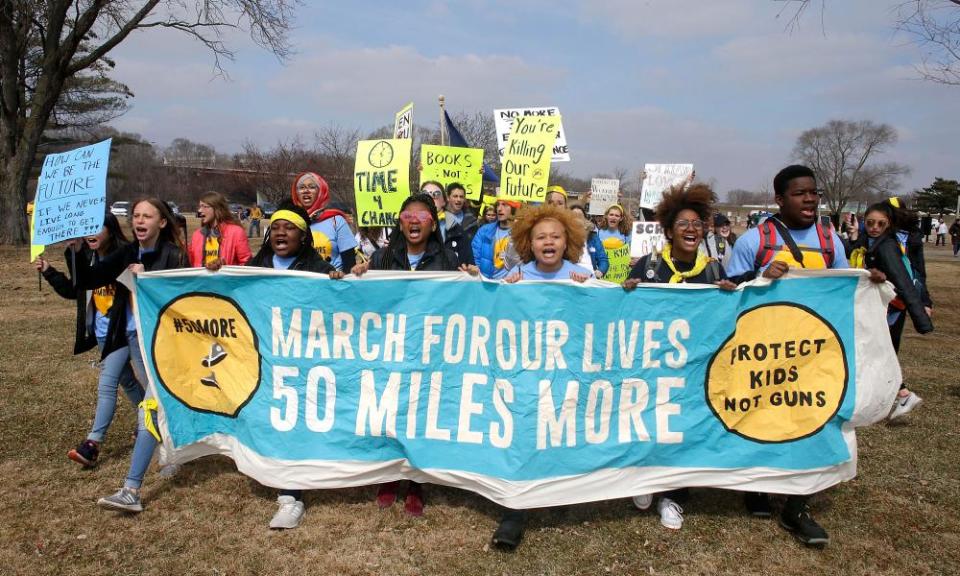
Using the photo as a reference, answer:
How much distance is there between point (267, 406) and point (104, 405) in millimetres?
1318

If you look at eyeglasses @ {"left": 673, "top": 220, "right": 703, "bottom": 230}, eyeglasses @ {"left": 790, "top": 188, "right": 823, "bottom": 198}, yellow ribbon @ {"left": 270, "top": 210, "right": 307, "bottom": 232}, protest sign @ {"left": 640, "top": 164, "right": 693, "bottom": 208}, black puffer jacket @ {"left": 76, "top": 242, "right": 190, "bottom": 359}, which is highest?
protest sign @ {"left": 640, "top": 164, "right": 693, "bottom": 208}

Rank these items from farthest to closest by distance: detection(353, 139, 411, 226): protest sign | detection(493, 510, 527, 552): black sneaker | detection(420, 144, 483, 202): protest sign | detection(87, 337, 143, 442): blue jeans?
1. detection(420, 144, 483, 202): protest sign
2. detection(353, 139, 411, 226): protest sign
3. detection(87, 337, 143, 442): blue jeans
4. detection(493, 510, 527, 552): black sneaker

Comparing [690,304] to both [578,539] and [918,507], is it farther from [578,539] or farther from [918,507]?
[918,507]

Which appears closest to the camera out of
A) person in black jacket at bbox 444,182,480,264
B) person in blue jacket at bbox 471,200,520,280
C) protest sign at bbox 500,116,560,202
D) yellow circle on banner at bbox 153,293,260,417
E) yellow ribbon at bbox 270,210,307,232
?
yellow circle on banner at bbox 153,293,260,417

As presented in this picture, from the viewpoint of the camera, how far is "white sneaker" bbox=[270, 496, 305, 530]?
138 inches

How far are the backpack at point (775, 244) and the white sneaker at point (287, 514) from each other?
3.11 meters

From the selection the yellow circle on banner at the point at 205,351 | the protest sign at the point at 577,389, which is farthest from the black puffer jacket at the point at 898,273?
the yellow circle on banner at the point at 205,351

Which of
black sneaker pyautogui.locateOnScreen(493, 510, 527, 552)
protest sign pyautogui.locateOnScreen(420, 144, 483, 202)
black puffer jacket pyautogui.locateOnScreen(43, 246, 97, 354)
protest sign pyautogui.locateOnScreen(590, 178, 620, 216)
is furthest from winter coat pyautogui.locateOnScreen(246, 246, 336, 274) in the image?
protest sign pyautogui.locateOnScreen(590, 178, 620, 216)

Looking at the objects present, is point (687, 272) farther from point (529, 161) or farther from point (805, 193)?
point (529, 161)

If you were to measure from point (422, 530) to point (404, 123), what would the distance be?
613cm

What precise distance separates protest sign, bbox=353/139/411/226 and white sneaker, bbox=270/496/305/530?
3354 millimetres

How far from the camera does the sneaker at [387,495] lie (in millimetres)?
3814

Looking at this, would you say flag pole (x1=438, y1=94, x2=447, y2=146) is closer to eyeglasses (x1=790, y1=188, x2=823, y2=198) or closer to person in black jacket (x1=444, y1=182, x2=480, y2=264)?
person in black jacket (x1=444, y1=182, x2=480, y2=264)

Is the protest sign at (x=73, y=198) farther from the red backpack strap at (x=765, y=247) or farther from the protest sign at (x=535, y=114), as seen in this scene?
the protest sign at (x=535, y=114)
